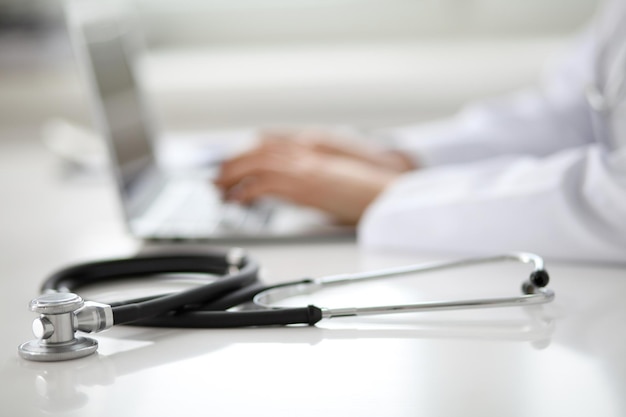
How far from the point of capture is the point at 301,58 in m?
2.30

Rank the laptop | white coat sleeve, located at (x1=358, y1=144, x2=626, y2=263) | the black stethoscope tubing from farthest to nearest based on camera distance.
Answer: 1. the laptop
2. white coat sleeve, located at (x1=358, y1=144, x2=626, y2=263)
3. the black stethoscope tubing

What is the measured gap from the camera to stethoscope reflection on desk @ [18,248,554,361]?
63cm

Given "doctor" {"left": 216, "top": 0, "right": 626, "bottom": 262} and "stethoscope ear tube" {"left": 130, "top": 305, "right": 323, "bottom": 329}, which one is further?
"doctor" {"left": 216, "top": 0, "right": 626, "bottom": 262}

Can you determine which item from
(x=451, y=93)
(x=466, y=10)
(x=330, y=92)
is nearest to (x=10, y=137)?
(x=330, y=92)

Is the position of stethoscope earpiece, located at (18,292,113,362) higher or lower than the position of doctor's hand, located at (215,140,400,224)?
lower

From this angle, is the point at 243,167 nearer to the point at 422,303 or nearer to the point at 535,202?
the point at 535,202

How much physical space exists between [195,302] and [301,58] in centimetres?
168

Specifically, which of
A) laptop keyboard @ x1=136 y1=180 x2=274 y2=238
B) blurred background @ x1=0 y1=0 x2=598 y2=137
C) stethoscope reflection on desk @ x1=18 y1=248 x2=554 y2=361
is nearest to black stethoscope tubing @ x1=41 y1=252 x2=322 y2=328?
stethoscope reflection on desk @ x1=18 y1=248 x2=554 y2=361

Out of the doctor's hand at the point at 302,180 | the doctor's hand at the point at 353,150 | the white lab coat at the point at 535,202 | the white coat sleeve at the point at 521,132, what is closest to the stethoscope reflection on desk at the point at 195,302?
the white lab coat at the point at 535,202

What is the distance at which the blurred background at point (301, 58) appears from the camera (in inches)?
82.2

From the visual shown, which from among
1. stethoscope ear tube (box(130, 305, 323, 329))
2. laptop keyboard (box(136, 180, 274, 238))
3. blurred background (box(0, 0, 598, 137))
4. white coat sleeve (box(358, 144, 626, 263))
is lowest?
stethoscope ear tube (box(130, 305, 323, 329))

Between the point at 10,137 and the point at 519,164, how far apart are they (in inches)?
50.2

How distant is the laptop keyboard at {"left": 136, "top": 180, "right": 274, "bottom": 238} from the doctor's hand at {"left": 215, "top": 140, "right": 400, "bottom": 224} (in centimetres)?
2

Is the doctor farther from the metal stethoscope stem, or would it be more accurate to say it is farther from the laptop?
the metal stethoscope stem
